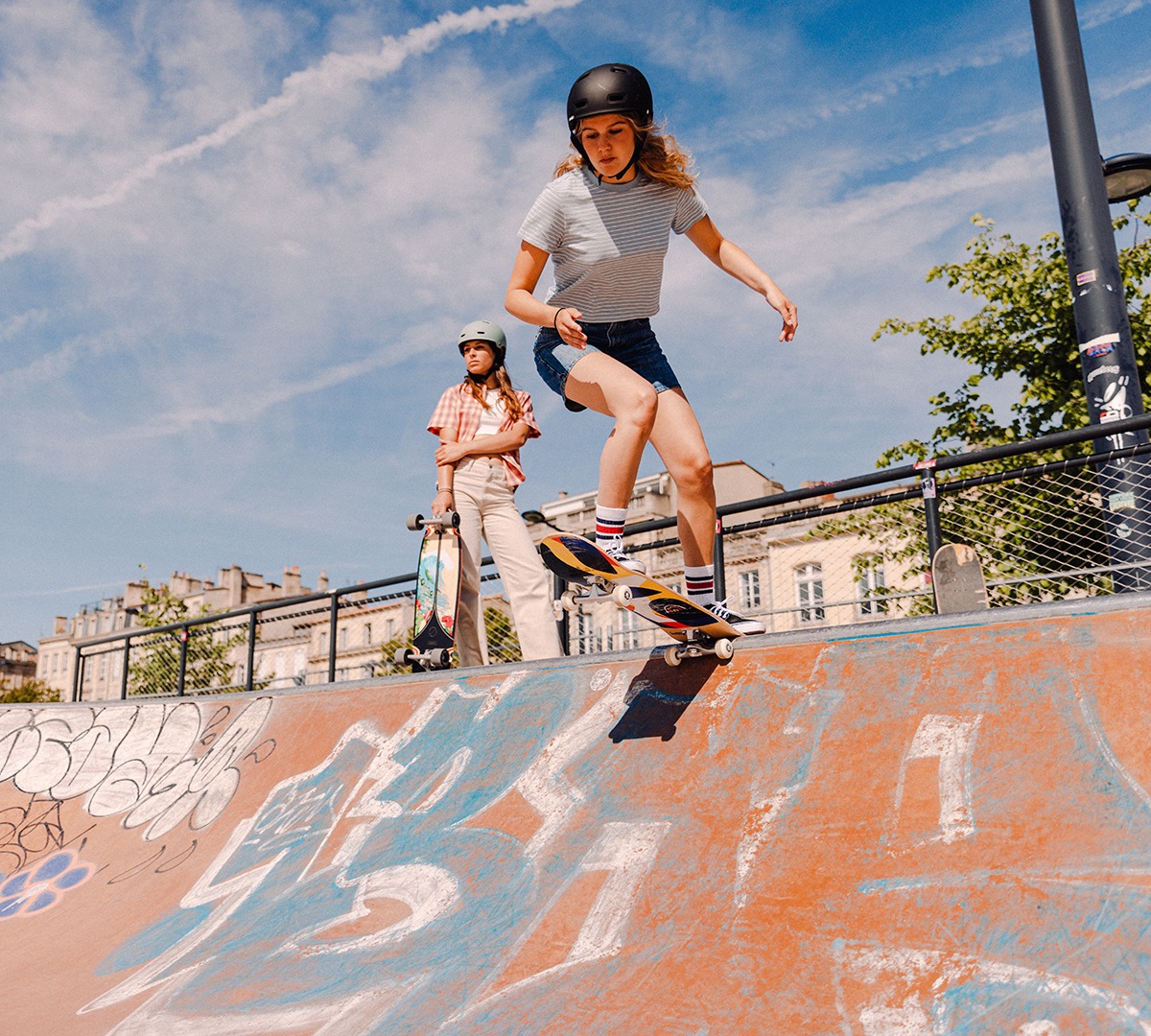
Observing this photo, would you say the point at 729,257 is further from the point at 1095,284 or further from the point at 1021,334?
the point at 1021,334

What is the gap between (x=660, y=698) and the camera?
3354 millimetres

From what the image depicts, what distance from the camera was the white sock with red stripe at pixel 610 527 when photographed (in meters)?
3.42

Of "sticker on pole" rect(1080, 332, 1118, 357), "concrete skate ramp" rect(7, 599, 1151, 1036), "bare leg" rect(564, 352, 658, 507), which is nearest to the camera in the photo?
"concrete skate ramp" rect(7, 599, 1151, 1036)

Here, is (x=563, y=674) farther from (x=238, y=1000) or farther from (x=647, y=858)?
(x=238, y=1000)

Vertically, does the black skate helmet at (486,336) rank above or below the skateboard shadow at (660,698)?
above

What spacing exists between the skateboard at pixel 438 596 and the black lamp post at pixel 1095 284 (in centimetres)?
339

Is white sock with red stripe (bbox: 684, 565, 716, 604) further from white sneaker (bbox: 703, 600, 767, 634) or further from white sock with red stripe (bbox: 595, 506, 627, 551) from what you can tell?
white sock with red stripe (bbox: 595, 506, 627, 551)

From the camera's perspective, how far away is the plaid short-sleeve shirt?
17.9 ft

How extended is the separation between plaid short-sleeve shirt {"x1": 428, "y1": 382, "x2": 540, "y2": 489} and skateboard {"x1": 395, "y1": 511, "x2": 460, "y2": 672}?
47 cm

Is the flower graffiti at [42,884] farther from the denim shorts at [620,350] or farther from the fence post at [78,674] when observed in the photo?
the fence post at [78,674]

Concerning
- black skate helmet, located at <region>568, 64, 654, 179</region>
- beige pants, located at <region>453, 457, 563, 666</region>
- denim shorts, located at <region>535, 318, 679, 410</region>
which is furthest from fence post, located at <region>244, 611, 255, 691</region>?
black skate helmet, located at <region>568, 64, 654, 179</region>

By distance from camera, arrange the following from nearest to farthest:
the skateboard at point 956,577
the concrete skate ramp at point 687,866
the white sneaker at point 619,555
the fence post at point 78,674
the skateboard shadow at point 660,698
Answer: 1. the concrete skate ramp at point 687,866
2. the white sneaker at point 619,555
3. the skateboard shadow at point 660,698
4. the skateboard at point 956,577
5. the fence post at point 78,674

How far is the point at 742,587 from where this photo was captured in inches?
1051

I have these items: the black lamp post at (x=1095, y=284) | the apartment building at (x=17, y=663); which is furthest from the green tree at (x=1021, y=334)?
the apartment building at (x=17, y=663)
